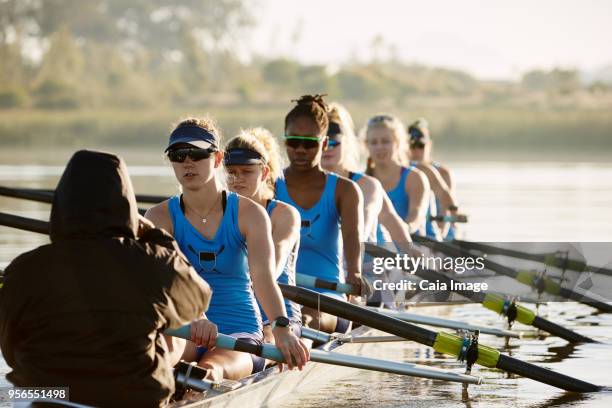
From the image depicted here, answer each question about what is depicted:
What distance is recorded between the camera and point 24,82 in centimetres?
6531

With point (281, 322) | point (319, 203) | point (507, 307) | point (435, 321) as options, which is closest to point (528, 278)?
point (507, 307)

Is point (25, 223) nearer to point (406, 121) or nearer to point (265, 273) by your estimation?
point (265, 273)

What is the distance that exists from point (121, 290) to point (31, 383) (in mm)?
486

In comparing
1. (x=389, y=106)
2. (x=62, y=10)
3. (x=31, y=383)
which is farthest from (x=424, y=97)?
(x=31, y=383)

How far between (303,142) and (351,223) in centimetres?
56

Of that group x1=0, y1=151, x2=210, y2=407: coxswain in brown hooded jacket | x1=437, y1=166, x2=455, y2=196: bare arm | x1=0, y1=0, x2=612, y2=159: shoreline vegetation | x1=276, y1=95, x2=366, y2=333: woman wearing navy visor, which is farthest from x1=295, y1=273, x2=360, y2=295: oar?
x1=0, y1=0, x2=612, y2=159: shoreline vegetation

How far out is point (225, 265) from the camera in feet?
19.2

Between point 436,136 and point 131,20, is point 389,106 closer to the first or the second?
point 436,136

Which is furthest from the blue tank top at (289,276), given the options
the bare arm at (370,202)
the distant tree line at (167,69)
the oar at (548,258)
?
the distant tree line at (167,69)

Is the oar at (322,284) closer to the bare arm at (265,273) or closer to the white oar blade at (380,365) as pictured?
the white oar blade at (380,365)

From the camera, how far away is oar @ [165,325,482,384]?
5.45 metres

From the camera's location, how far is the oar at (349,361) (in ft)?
17.9

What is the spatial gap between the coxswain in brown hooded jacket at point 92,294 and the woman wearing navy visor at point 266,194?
1.96 meters

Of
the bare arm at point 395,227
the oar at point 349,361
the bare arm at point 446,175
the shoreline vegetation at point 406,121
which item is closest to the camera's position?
the oar at point 349,361
